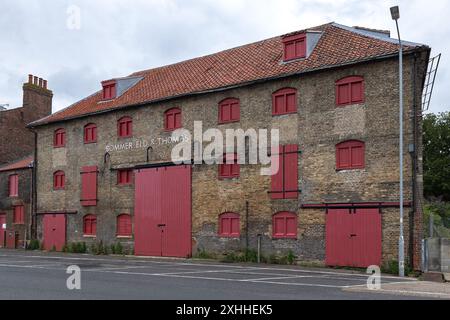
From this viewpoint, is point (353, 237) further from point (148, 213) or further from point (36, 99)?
point (36, 99)

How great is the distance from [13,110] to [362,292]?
3693cm

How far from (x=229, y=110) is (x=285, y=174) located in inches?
179

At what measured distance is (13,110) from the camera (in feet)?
151

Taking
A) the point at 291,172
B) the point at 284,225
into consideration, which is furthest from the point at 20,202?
the point at 291,172

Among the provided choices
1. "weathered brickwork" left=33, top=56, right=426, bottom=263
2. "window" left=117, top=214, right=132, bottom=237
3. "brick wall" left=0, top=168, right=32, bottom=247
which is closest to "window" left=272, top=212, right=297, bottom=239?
"weathered brickwork" left=33, top=56, right=426, bottom=263

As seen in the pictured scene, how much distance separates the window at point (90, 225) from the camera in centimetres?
3504

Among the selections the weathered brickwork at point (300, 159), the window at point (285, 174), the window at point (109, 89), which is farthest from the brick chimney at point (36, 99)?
the window at point (285, 174)

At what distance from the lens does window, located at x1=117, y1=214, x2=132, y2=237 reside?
3306cm

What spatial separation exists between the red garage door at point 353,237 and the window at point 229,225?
4.97m

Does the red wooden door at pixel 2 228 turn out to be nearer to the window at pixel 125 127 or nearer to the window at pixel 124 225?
the window at pixel 124 225

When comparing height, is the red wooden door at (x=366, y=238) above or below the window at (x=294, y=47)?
below

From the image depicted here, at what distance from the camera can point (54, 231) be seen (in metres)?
37.4
